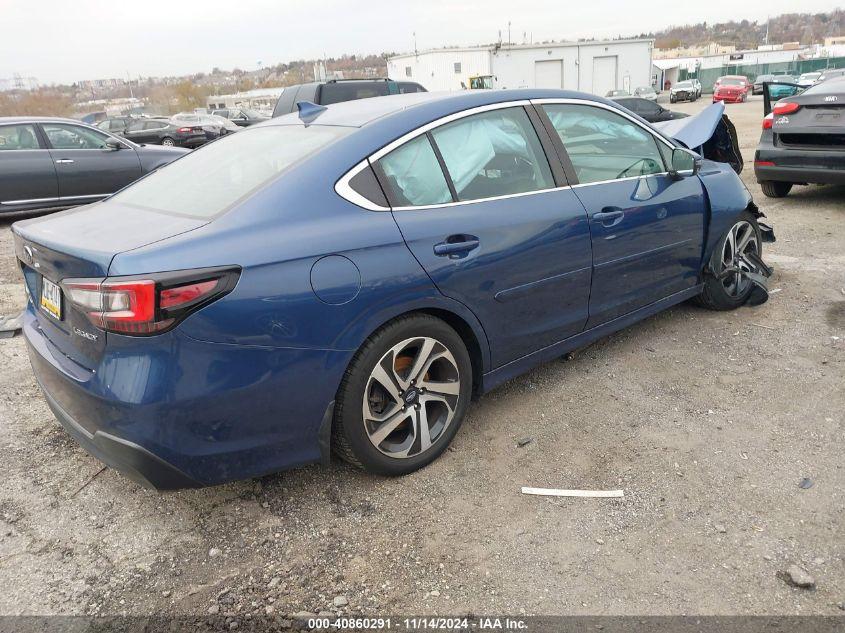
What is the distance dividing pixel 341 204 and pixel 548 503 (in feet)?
4.86

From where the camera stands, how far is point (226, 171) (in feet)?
9.69

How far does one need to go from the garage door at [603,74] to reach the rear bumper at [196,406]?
5125 cm

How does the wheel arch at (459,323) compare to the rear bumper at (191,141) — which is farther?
the rear bumper at (191,141)

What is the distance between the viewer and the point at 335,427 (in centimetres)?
263

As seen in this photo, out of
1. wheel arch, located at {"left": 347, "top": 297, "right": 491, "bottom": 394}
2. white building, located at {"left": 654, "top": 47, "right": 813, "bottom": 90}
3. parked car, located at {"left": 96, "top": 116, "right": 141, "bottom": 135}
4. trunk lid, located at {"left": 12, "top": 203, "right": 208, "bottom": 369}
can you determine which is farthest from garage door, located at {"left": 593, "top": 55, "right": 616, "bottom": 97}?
trunk lid, located at {"left": 12, "top": 203, "right": 208, "bottom": 369}

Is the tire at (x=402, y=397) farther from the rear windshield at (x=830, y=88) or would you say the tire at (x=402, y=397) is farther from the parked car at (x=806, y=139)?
the rear windshield at (x=830, y=88)

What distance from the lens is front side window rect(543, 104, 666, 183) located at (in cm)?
350

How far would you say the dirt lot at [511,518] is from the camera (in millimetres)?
2230

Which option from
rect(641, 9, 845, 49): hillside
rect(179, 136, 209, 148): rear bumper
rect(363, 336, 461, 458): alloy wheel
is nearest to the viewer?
rect(363, 336, 461, 458): alloy wheel

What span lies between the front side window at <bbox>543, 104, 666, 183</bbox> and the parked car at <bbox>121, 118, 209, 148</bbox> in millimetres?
21493

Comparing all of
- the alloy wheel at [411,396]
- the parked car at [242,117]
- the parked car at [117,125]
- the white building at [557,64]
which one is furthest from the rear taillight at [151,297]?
the white building at [557,64]

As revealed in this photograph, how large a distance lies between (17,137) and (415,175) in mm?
8517

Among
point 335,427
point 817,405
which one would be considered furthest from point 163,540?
point 817,405

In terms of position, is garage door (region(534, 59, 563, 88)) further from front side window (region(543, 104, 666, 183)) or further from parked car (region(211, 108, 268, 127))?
front side window (region(543, 104, 666, 183))
